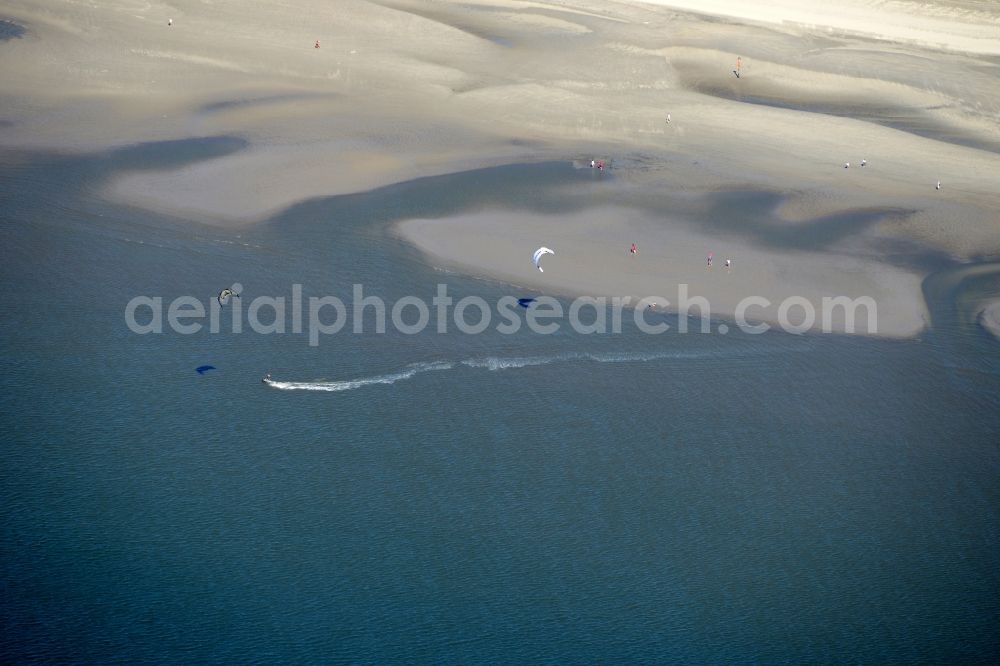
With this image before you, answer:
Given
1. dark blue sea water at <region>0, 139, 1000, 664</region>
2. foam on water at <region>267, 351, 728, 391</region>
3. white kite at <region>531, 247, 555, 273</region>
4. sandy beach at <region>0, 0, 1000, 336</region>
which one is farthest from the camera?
sandy beach at <region>0, 0, 1000, 336</region>

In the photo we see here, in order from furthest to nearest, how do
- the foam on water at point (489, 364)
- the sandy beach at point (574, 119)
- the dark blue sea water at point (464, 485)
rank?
the sandy beach at point (574, 119), the foam on water at point (489, 364), the dark blue sea water at point (464, 485)

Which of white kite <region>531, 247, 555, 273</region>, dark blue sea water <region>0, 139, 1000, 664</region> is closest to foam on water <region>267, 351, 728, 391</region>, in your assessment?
dark blue sea water <region>0, 139, 1000, 664</region>

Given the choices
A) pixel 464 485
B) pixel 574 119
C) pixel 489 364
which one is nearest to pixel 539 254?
pixel 489 364

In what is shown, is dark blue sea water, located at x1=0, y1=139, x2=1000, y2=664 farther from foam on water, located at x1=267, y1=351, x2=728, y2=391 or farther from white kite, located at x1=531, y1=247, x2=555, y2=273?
white kite, located at x1=531, y1=247, x2=555, y2=273

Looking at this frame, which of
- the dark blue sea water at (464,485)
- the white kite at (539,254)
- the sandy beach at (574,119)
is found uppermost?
the sandy beach at (574,119)

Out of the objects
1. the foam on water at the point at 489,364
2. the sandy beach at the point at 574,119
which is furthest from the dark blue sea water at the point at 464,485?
the sandy beach at the point at 574,119

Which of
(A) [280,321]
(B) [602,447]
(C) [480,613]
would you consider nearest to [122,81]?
(A) [280,321]

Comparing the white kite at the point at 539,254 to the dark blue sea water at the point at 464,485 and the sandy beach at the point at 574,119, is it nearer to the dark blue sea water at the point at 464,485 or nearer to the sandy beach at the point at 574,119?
the sandy beach at the point at 574,119
